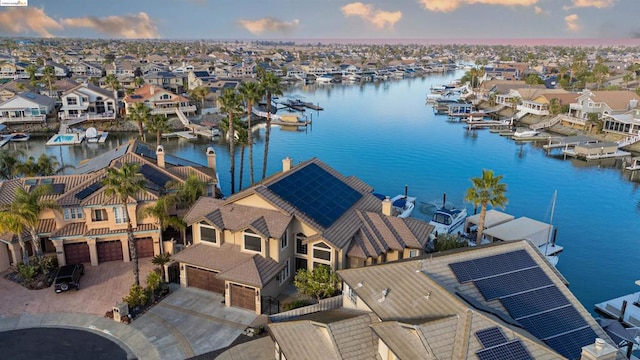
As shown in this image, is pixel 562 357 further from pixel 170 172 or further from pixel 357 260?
pixel 170 172

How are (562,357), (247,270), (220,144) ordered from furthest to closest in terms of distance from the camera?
(220,144) → (247,270) → (562,357)

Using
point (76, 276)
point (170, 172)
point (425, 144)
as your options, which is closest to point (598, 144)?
point (425, 144)

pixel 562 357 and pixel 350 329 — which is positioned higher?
pixel 562 357

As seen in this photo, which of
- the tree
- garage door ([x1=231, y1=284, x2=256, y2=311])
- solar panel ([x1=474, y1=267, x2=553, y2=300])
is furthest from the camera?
garage door ([x1=231, y1=284, x2=256, y2=311])

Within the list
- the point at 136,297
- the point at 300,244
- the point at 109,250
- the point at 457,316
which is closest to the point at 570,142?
the point at 300,244

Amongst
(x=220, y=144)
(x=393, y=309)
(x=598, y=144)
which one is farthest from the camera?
(x=220, y=144)

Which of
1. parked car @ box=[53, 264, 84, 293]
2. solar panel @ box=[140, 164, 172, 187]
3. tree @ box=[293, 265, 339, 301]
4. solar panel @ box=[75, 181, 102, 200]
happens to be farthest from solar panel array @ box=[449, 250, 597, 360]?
solar panel @ box=[75, 181, 102, 200]

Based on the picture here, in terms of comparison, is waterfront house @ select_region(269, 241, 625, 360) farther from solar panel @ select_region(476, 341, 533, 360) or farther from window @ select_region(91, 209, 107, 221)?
window @ select_region(91, 209, 107, 221)
